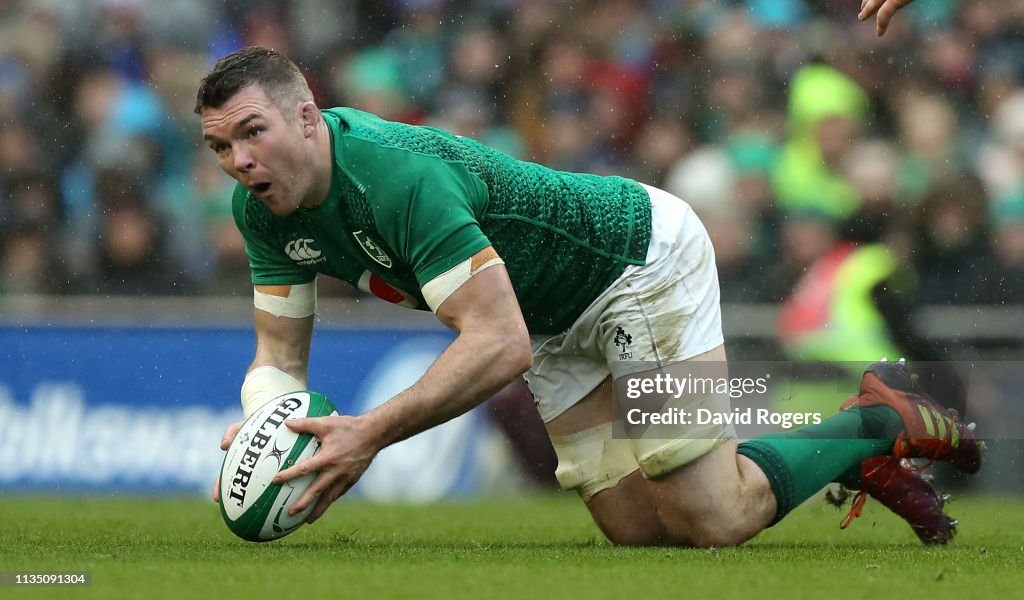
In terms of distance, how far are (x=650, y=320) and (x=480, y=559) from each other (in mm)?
1108

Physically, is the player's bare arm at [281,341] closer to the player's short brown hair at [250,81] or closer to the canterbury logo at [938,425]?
the player's short brown hair at [250,81]

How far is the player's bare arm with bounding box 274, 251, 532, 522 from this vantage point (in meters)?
4.08

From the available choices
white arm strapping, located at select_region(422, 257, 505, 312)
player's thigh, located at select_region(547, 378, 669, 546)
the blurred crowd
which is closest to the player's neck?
white arm strapping, located at select_region(422, 257, 505, 312)

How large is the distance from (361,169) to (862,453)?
1963mm

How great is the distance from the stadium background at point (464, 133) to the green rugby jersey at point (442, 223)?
9.14 ft

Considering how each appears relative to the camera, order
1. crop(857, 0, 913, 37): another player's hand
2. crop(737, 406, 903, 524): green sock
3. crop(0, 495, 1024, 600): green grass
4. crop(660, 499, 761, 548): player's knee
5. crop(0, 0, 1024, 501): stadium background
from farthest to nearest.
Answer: crop(0, 0, 1024, 501): stadium background
crop(737, 406, 903, 524): green sock
crop(660, 499, 761, 548): player's knee
crop(857, 0, 913, 37): another player's hand
crop(0, 495, 1024, 600): green grass

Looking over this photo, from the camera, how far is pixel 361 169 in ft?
14.1

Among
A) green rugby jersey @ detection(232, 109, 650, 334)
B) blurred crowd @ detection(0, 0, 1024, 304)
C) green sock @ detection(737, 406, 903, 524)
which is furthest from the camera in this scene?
blurred crowd @ detection(0, 0, 1024, 304)

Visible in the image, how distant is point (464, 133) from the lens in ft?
29.5

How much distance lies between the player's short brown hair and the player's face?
0.07ft

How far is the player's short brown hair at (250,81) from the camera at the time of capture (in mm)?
4254

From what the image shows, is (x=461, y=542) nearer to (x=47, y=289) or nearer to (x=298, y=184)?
(x=298, y=184)

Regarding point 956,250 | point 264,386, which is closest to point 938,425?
point 264,386

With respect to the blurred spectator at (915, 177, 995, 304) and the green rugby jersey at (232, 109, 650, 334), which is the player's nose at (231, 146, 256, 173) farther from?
the blurred spectator at (915, 177, 995, 304)
